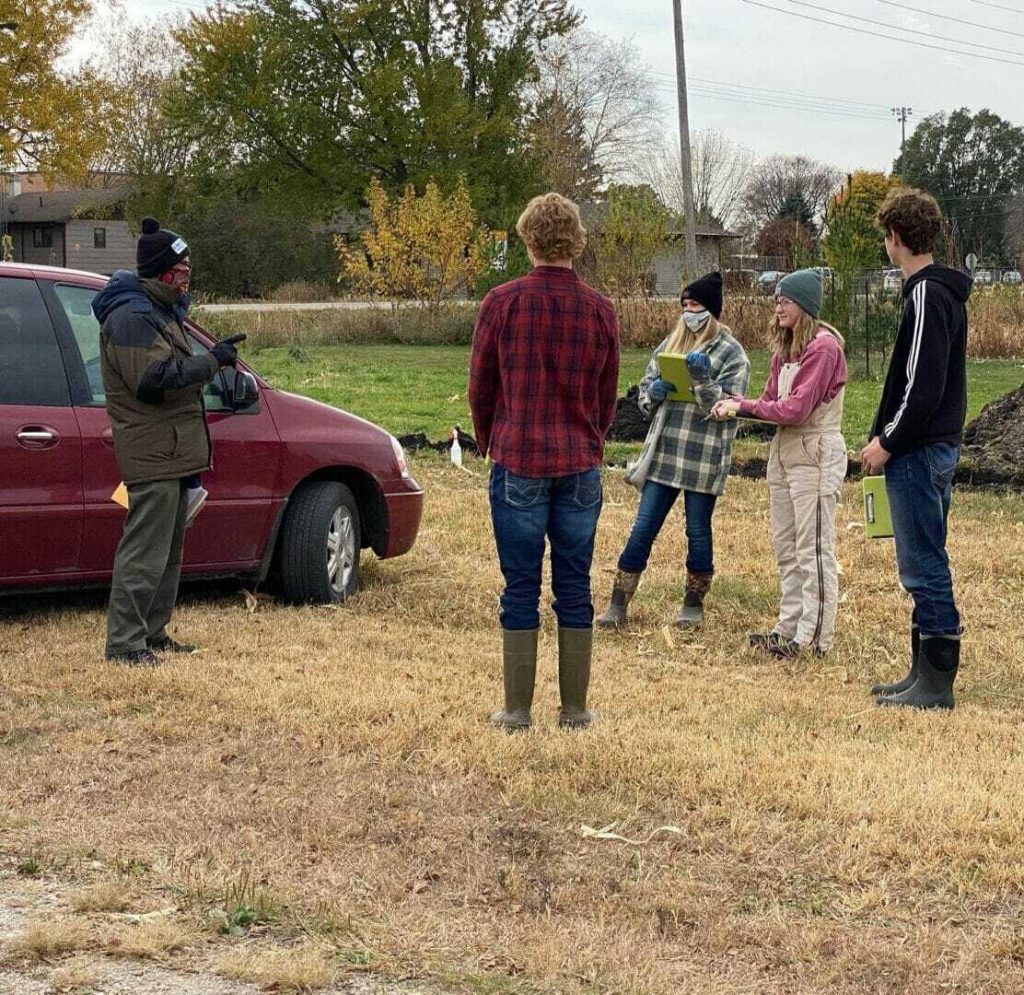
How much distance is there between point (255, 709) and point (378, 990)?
264 cm

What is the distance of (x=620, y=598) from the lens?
8.43 meters

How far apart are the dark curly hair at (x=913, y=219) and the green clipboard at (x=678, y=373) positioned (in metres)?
1.64

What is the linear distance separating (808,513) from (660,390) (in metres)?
1.03

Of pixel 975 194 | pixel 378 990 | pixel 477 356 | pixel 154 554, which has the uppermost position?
pixel 975 194

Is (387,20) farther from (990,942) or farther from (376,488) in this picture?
(990,942)

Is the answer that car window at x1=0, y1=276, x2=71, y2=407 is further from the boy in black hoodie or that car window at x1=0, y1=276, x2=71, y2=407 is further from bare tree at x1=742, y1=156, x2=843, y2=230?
bare tree at x1=742, y1=156, x2=843, y2=230

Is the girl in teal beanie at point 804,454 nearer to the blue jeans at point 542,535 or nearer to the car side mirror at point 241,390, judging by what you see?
the blue jeans at point 542,535

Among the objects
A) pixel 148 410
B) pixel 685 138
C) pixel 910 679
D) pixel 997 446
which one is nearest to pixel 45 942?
pixel 148 410

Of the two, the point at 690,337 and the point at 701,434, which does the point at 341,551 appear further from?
the point at 690,337

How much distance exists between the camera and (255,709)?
20.2ft

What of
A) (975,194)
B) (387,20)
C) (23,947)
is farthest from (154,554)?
(975,194)

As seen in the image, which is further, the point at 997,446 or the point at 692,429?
the point at 997,446

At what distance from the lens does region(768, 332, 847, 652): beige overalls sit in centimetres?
764

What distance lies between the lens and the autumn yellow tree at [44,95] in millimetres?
40906
